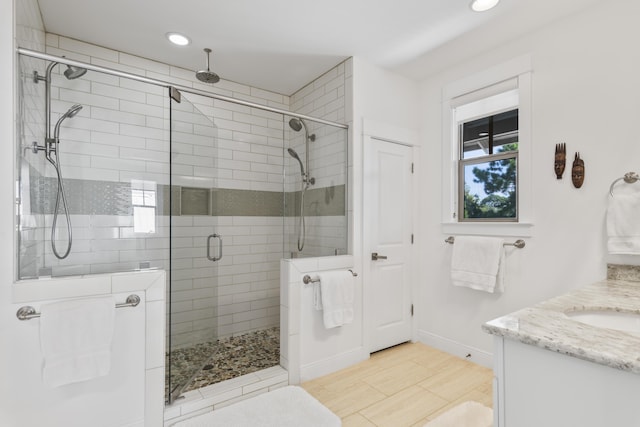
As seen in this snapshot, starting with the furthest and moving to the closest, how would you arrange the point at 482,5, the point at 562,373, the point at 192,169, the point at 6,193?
1. the point at 192,169
2. the point at 482,5
3. the point at 6,193
4. the point at 562,373

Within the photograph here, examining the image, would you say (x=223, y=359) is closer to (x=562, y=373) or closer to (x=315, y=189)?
(x=315, y=189)

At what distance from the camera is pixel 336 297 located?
8.32 feet

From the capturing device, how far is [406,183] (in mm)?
3148

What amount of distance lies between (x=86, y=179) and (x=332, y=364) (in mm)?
2219

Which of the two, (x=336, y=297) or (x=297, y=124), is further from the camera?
(x=297, y=124)

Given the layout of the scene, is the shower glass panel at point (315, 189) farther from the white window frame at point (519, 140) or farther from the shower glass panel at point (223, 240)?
the white window frame at point (519, 140)

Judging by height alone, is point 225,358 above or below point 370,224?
below

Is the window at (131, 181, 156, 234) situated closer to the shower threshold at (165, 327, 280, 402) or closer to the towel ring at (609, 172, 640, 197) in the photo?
the shower threshold at (165, 327, 280, 402)

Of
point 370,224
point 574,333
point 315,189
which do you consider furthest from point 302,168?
point 574,333

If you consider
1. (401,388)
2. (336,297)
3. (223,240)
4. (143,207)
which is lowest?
(401,388)

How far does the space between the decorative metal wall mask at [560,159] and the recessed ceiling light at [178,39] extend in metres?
2.99

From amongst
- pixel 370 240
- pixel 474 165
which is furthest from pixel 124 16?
pixel 474 165

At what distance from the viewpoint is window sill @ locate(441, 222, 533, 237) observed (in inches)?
95.6

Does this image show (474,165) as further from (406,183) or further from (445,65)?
(445,65)
